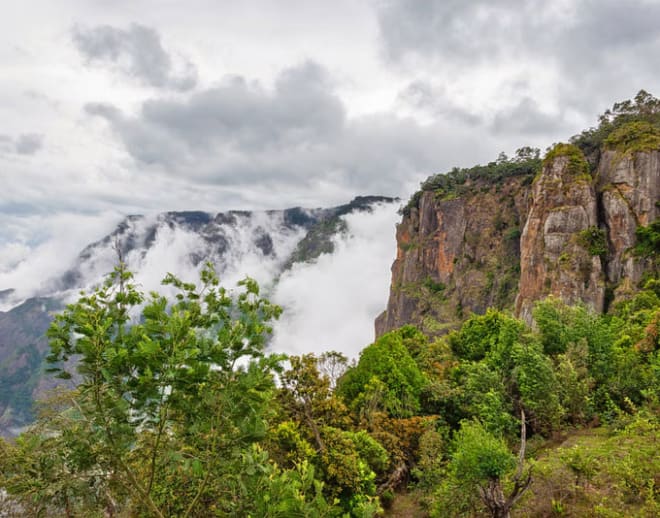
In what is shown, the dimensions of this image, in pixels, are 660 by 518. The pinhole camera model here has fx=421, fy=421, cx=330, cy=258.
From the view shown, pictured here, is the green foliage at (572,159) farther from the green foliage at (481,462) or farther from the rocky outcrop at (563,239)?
the green foliage at (481,462)

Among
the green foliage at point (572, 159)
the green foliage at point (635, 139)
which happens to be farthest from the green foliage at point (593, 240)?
the green foliage at point (635, 139)

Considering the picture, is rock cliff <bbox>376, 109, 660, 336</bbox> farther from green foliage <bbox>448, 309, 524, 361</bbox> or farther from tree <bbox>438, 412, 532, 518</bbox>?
tree <bbox>438, 412, 532, 518</bbox>

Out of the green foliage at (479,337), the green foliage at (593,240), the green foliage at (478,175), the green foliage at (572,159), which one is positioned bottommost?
the green foliage at (479,337)

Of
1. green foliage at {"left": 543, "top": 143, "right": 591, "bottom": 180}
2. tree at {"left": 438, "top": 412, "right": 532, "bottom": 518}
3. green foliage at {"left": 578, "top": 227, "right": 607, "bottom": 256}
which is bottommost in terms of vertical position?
tree at {"left": 438, "top": 412, "right": 532, "bottom": 518}

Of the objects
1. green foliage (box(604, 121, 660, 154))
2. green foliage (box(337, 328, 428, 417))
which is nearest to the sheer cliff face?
green foliage (box(604, 121, 660, 154))

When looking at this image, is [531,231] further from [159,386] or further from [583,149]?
[159,386]

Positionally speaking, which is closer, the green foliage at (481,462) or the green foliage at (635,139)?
the green foliage at (481,462)

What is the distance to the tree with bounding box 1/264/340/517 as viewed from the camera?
14.5 feet

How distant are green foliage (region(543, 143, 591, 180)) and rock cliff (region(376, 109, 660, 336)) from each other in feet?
0.41

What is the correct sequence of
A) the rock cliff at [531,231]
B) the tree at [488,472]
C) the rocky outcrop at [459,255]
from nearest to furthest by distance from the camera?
the tree at [488,472], the rock cliff at [531,231], the rocky outcrop at [459,255]

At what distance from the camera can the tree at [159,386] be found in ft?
14.5

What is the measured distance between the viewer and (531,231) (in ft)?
179

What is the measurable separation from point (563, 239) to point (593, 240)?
314cm

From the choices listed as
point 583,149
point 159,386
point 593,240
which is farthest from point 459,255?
point 159,386
